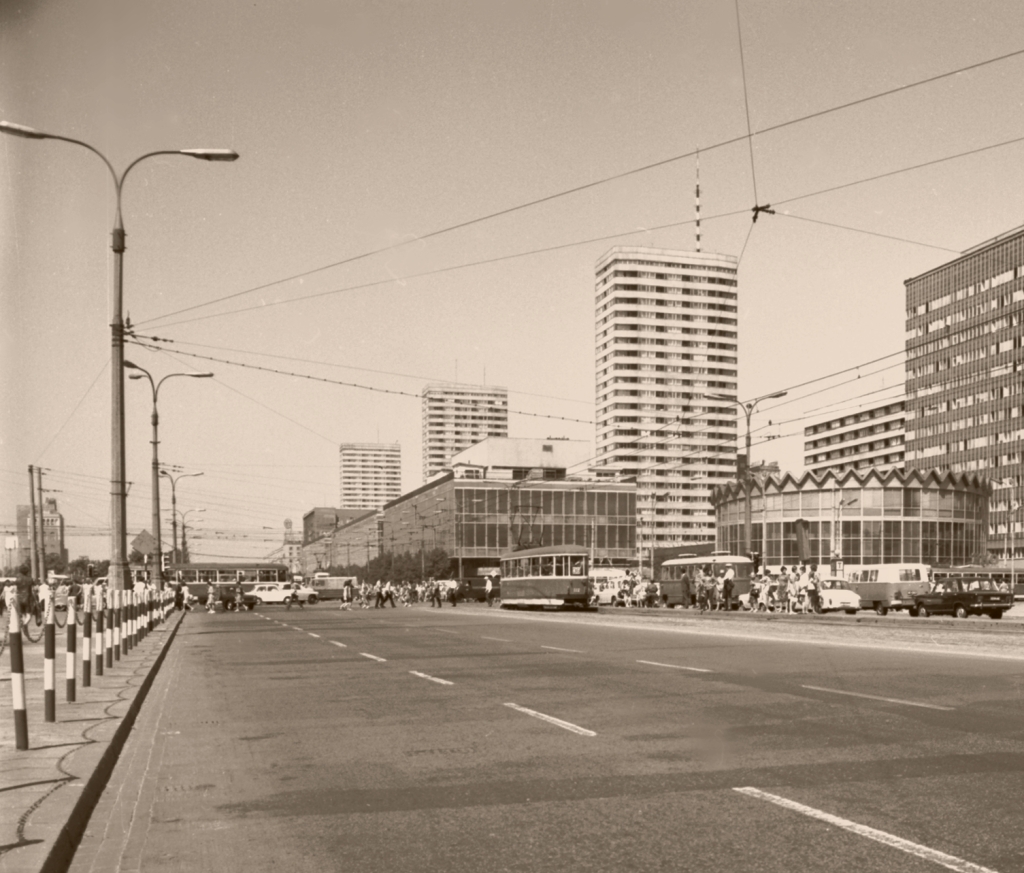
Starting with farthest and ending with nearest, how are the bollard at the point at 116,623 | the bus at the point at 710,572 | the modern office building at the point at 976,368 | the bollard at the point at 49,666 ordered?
1. the modern office building at the point at 976,368
2. the bus at the point at 710,572
3. the bollard at the point at 116,623
4. the bollard at the point at 49,666

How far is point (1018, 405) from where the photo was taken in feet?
428

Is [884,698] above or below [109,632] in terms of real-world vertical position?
below


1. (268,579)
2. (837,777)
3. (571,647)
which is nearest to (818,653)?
(571,647)

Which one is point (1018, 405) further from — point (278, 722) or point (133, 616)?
point (278, 722)

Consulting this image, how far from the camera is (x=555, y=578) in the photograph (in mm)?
56500

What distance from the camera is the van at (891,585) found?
55.8m

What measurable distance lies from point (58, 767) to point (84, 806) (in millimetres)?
→ 1280

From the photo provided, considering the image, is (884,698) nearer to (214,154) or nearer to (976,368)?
(214,154)

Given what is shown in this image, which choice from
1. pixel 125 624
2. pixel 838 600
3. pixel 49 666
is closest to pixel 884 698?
pixel 49 666

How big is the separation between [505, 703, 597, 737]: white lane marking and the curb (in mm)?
3873

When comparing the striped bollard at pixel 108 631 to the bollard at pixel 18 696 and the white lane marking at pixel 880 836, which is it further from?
the white lane marking at pixel 880 836

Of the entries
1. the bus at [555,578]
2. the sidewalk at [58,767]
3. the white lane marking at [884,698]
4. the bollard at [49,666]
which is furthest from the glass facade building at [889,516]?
the bollard at [49,666]

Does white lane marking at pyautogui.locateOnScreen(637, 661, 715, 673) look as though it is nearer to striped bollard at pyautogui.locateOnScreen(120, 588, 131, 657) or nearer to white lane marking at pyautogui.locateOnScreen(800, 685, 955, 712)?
white lane marking at pyautogui.locateOnScreen(800, 685, 955, 712)

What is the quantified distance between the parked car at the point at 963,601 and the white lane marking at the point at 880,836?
132 feet
